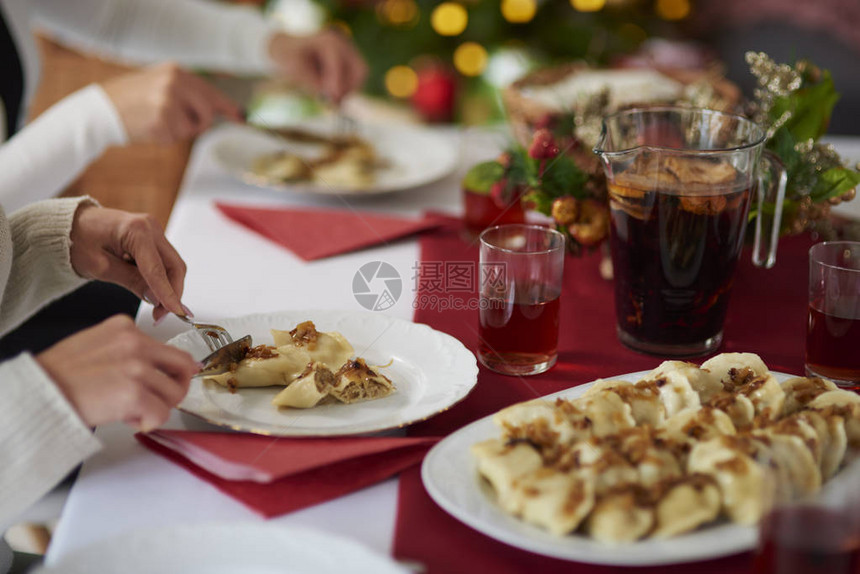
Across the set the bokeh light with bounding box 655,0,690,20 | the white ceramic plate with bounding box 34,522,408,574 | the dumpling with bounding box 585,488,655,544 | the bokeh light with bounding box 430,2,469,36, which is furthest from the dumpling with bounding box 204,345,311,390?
the bokeh light with bounding box 655,0,690,20

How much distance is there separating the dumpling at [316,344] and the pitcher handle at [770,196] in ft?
1.59

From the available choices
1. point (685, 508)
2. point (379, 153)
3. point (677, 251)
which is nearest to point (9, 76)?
point (379, 153)

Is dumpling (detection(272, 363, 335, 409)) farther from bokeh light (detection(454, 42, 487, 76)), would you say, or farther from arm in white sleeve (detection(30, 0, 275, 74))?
bokeh light (detection(454, 42, 487, 76))

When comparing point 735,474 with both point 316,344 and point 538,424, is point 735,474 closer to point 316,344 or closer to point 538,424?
point 538,424

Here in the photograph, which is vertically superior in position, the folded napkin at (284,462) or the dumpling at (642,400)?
the dumpling at (642,400)

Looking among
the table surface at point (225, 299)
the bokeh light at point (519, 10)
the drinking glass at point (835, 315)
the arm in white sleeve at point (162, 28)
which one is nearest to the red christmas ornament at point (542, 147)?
the table surface at point (225, 299)

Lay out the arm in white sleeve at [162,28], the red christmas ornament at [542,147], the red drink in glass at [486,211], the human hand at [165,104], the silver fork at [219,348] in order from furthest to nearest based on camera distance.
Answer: the arm in white sleeve at [162,28], the human hand at [165,104], the red drink in glass at [486,211], the red christmas ornament at [542,147], the silver fork at [219,348]

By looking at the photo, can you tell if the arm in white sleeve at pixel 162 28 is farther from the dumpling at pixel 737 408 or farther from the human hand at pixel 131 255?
the dumpling at pixel 737 408

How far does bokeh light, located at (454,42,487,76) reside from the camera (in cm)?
350

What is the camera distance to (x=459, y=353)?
2.97ft

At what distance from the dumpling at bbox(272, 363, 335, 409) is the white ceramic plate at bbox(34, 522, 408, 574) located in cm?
20

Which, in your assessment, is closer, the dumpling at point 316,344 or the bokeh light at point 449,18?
the dumpling at point 316,344

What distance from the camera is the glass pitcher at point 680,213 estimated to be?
90 centimetres

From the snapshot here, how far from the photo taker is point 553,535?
613mm
